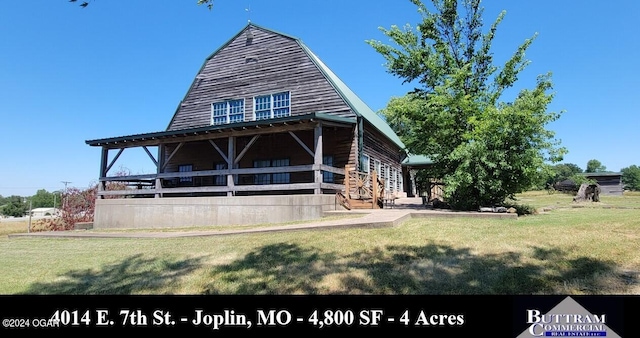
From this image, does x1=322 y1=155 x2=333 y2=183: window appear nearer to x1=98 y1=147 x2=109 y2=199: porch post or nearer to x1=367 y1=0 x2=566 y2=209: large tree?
x1=367 y1=0 x2=566 y2=209: large tree

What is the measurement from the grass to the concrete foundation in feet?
12.5

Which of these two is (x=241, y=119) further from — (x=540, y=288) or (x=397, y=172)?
(x=540, y=288)

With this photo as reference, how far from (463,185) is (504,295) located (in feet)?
29.0

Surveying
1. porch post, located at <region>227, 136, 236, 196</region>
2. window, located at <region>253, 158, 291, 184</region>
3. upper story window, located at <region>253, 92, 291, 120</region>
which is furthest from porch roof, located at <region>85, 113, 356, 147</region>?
upper story window, located at <region>253, 92, 291, 120</region>

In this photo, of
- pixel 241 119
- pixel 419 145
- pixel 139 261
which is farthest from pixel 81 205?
pixel 419 145

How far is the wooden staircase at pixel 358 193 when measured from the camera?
540 inches

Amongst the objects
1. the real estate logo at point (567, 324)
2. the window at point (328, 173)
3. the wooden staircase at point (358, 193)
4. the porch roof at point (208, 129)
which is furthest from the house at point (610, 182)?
the real estate logo at point (567, 324)

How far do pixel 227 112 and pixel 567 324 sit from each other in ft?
65.1

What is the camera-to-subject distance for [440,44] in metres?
15.2

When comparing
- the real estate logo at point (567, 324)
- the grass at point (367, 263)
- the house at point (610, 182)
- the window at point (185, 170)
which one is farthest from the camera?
the house at point (610, 182)

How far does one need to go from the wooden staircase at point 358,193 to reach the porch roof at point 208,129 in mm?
2454

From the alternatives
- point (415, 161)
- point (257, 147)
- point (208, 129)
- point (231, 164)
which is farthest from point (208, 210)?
point (415, 161)

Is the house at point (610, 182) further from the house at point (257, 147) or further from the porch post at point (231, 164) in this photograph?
the porch post at point (231, 164)

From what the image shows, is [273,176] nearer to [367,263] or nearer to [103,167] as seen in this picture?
[103,167]
